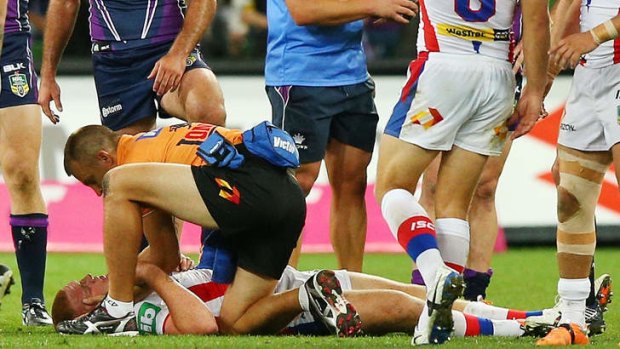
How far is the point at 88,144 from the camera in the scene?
5.80 meters

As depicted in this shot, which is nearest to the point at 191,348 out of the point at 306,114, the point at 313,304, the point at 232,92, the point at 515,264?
the point at 313,304

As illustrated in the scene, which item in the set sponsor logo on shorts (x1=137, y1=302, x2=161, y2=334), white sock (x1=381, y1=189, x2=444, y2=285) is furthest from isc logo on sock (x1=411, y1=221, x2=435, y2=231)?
sponsor logo on shorts (x1=137, y1=302, x2=161, y2=334)

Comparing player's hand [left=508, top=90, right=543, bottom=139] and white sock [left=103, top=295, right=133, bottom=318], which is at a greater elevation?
player's hand [left=508, top=90, right=543, bottom=139]

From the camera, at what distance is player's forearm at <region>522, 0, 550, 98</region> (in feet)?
17.8

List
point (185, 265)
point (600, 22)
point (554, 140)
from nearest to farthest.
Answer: point (600, 22) → point (185, 265) → point (554, 140)

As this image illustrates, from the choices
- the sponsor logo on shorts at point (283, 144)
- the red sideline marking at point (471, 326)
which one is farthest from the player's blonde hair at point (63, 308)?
the red sideline marking at point (471, 326)

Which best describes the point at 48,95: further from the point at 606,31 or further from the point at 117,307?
the point at 606,31

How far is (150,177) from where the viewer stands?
548cm

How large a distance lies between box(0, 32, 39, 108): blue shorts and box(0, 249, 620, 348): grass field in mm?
1153

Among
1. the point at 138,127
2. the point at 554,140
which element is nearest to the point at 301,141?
the point at 138,127

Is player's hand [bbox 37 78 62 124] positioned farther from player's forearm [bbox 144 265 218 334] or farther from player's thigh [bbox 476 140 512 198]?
player's thigh [bbox 476 140 512 198]

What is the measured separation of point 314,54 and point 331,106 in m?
0.30

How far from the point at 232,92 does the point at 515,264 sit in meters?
2.92

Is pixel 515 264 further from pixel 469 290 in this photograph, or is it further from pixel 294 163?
pixel 294 163
